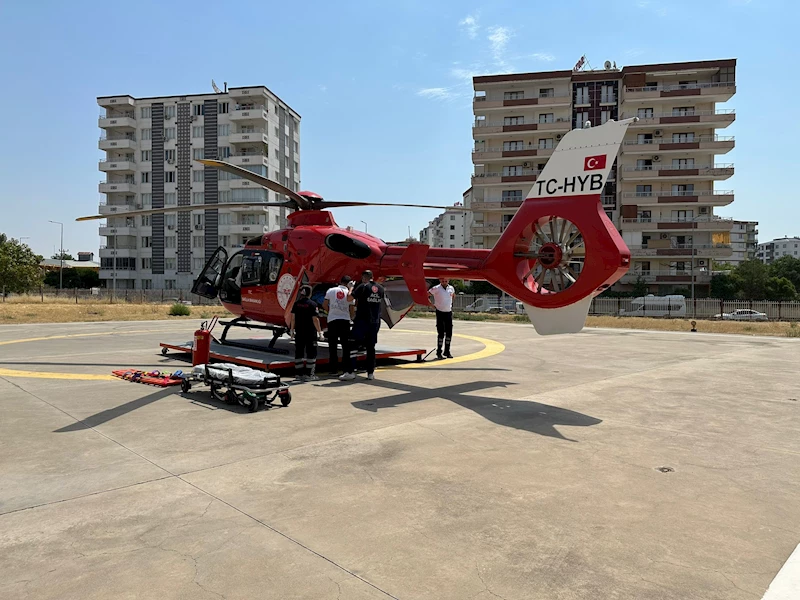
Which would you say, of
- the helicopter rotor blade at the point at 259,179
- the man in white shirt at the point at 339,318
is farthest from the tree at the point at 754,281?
the man in white shirt at the point at 339,318

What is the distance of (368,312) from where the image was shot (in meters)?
9.97

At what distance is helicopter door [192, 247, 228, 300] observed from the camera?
45.2ft

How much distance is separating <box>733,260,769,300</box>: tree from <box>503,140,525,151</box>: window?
32.4m

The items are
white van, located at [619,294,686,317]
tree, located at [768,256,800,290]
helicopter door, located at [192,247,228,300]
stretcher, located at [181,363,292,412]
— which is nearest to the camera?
stretcher, located at [181,363,292,412]

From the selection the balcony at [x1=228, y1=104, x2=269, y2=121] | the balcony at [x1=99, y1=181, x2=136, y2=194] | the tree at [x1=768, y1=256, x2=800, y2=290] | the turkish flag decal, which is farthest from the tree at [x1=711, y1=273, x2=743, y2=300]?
the balcony at [x1=99, y1=181, x2=136, y2=194]

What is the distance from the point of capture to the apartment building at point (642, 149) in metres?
58.3

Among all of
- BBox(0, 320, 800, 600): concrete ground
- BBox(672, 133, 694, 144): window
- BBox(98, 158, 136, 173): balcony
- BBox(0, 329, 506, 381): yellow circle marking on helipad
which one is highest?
BBox(672, 133, 694, 144): window

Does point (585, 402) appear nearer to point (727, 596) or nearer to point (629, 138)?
point (727, 596)

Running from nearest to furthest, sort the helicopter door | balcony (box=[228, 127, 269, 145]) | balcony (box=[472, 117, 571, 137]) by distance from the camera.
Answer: the helicopter door → balcony (box=[472, 117, 571, 137]) → balcony (box=[228, 127, 269, 145])

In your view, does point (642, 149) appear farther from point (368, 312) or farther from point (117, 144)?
point (117, 144)

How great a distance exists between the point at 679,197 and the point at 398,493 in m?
63.2

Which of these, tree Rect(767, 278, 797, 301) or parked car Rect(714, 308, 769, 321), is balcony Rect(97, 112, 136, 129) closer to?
parked car Rect(714, 308, 769, 321)

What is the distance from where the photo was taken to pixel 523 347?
630 inches

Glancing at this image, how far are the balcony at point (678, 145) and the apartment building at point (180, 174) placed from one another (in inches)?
1620
